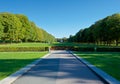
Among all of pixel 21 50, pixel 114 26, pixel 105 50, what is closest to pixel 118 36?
pixel 114 26

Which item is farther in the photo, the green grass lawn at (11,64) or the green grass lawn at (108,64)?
the green grass lawn at (11,64)

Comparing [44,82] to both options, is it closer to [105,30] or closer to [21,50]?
[21,50]

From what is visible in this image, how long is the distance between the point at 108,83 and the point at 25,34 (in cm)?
10451

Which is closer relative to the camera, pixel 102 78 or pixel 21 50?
pixel 102 78

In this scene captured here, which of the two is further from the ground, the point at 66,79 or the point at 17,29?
the point at 17,29

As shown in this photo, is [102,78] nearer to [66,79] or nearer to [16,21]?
[66,79]

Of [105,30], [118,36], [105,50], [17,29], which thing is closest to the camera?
[105,50]

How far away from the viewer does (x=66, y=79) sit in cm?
1322

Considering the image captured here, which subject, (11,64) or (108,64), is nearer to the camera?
(108,64)

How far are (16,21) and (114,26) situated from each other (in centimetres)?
3885

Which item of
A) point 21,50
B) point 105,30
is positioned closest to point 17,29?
point 105,30

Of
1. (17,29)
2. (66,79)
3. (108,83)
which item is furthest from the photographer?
(17,29)

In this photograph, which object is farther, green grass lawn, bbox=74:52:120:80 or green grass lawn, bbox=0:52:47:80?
green grass lawn, bbox=0:52:47:80

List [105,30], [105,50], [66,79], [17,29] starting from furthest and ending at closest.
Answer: [17,29], [105,30], [105,50], [66,79]
